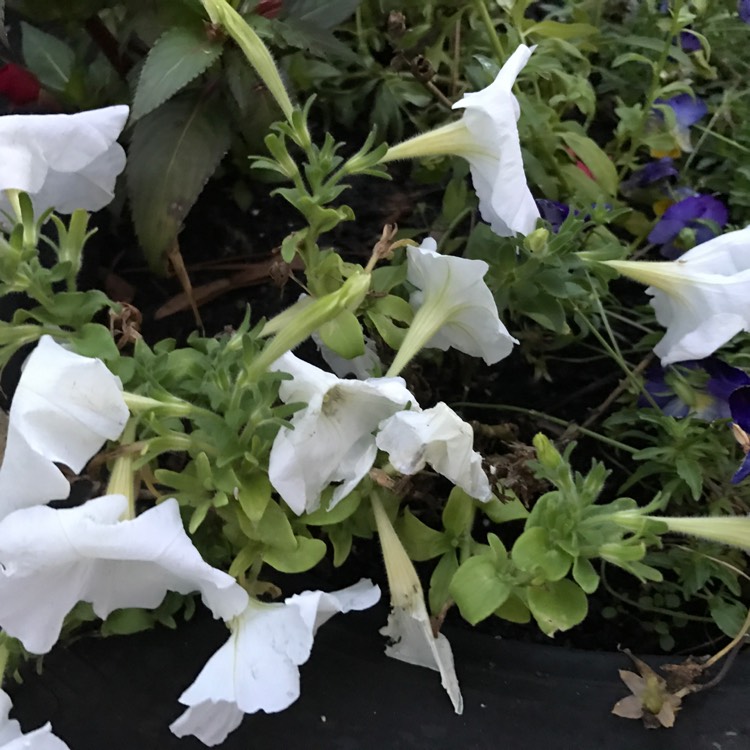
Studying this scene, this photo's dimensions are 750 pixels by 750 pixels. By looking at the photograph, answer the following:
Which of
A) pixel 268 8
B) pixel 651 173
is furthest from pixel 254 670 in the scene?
pixel 651 173

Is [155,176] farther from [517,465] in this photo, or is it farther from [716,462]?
[716,462]

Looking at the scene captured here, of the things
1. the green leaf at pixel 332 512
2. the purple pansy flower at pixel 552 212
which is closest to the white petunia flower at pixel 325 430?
the green leaf at pixel 332 512

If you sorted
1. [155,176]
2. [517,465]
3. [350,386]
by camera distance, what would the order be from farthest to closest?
[155,176] < [517,465] < [350,386]

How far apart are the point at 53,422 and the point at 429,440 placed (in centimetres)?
20

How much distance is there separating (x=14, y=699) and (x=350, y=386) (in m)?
0.39

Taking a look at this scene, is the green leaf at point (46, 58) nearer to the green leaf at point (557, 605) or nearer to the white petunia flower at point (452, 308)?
the white petunia flower at point (452, 308)

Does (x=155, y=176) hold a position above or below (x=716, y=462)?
above

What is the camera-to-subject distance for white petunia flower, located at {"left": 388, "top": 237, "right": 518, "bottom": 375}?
50 cm

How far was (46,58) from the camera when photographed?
0.72 meters

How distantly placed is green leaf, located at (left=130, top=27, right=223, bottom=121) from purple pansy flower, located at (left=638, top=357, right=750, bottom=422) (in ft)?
1.55

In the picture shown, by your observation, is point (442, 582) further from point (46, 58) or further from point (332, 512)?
point (46, 58)

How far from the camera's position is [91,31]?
2.45 feet

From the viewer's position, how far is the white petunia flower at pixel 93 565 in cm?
37

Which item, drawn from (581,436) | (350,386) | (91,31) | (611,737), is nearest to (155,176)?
(91,31)
